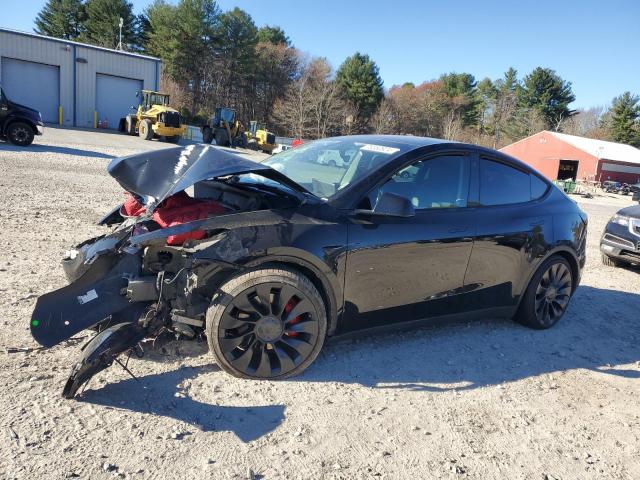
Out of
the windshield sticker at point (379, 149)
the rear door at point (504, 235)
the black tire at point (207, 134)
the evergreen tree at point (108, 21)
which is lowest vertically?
the rear door at point (504, 235)

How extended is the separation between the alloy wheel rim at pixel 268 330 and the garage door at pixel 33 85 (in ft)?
118

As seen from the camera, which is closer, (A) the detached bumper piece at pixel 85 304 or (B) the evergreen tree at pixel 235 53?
(A) the detached bumper piece at pixel 85 304

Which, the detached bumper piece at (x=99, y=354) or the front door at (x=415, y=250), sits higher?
the front door at (x=415, y=250)

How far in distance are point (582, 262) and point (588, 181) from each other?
1769 inches

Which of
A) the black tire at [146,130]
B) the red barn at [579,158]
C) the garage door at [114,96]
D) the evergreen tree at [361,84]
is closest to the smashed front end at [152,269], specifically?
the black tire at [146,130]

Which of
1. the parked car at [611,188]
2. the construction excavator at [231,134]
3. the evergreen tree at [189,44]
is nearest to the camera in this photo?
the construction excavator at [231,134]

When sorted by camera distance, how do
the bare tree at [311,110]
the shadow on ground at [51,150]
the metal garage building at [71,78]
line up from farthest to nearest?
1. the bare tree at [311,110]
2. the metal garage building at [71,78]
3. the shadow on ground at [51,150]

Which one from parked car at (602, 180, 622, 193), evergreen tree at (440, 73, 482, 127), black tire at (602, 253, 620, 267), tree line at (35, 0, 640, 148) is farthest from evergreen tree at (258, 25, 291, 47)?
black tire at (602, 253, 620, 267)

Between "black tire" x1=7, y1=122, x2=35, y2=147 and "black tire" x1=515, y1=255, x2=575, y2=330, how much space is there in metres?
16.7

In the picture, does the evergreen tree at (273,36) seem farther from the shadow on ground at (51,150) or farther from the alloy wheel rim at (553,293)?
the alloy wheel rim at (553,293)

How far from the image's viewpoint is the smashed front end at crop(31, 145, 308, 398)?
117 inches

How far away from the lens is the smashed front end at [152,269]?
9.77ft

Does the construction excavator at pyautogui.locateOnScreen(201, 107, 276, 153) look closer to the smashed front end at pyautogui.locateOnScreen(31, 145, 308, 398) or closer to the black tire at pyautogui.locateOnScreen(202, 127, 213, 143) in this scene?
the black tire at pyautogui.locateOnScreen(202, 127, 213, 143)

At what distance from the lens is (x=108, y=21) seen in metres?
53.5
